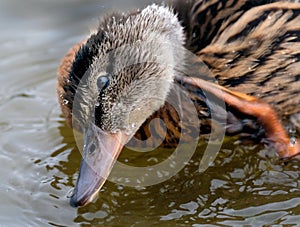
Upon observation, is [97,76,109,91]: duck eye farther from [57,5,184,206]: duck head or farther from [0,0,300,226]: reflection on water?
[0,0,300,226]: reflection on water

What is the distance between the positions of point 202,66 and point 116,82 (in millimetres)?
704

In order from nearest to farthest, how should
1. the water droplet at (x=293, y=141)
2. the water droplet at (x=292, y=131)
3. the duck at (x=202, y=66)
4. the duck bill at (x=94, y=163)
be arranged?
the duck bill at (x=94, y=163)
the duck at (x=202, y=66)
the water droplet at (x=293, y=141)
the water droplet at (x=292, y=131)

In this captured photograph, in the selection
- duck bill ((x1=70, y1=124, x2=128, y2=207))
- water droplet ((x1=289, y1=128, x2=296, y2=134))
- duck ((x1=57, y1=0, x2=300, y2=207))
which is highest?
duck ((x1=57, y1=0, x2=300, y2=207))

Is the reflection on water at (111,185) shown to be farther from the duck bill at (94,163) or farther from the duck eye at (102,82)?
the duck eye at (102,82)

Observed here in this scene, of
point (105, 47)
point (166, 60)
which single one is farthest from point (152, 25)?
point (105, 47)

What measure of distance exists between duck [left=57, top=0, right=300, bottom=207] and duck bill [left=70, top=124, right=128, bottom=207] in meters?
0.07

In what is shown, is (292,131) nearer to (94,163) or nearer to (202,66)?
(202,66)

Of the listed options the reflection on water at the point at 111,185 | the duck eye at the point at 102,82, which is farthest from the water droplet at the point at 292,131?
the duck eye at the point at 102,82

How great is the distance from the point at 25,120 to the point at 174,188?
1625 millimetres

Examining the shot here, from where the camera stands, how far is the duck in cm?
472

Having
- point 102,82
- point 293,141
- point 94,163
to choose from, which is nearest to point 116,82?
point 102,82

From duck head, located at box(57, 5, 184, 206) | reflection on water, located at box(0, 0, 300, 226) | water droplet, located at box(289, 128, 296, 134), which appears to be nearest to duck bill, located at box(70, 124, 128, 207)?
duck head, located at box(57, 5, 184, 206)

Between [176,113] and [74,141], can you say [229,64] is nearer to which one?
[176,113]

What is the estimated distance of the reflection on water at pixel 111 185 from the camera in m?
4.74
